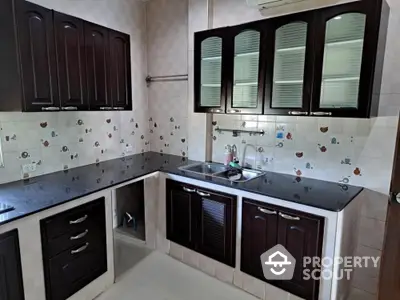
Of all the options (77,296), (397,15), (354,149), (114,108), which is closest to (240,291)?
(77,296)

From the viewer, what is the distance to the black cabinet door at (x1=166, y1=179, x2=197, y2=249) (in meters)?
2.43

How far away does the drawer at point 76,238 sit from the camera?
1.76 m

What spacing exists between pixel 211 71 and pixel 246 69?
370mm

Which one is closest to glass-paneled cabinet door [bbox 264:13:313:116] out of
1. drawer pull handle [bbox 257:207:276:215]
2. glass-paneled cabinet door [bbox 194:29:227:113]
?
glass-paneled cabinet door [bbox 194:29:227:113]

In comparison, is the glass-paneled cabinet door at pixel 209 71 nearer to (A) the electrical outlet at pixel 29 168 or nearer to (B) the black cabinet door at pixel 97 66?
(B) the black cabinet door at pixel 97 66

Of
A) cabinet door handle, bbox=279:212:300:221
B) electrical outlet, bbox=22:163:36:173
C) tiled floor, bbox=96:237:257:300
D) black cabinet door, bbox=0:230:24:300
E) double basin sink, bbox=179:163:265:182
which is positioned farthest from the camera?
double basin sink, bbox=179:163:265:182

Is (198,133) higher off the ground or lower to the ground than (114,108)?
lower

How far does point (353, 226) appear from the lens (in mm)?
1990

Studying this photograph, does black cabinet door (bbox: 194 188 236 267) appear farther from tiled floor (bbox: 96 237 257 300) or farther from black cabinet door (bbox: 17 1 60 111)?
black cabinet door (bbox: 17 1 60 111)

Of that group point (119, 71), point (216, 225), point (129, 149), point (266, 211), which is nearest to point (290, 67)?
point (266, 211)

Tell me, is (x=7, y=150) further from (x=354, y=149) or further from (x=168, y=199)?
(x=354, y=149)

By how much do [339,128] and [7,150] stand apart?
2643 mm

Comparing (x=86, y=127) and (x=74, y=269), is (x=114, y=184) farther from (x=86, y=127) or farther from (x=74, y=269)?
(x=86, y=127)

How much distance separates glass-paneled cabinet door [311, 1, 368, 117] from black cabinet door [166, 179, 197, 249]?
4.13 ft
